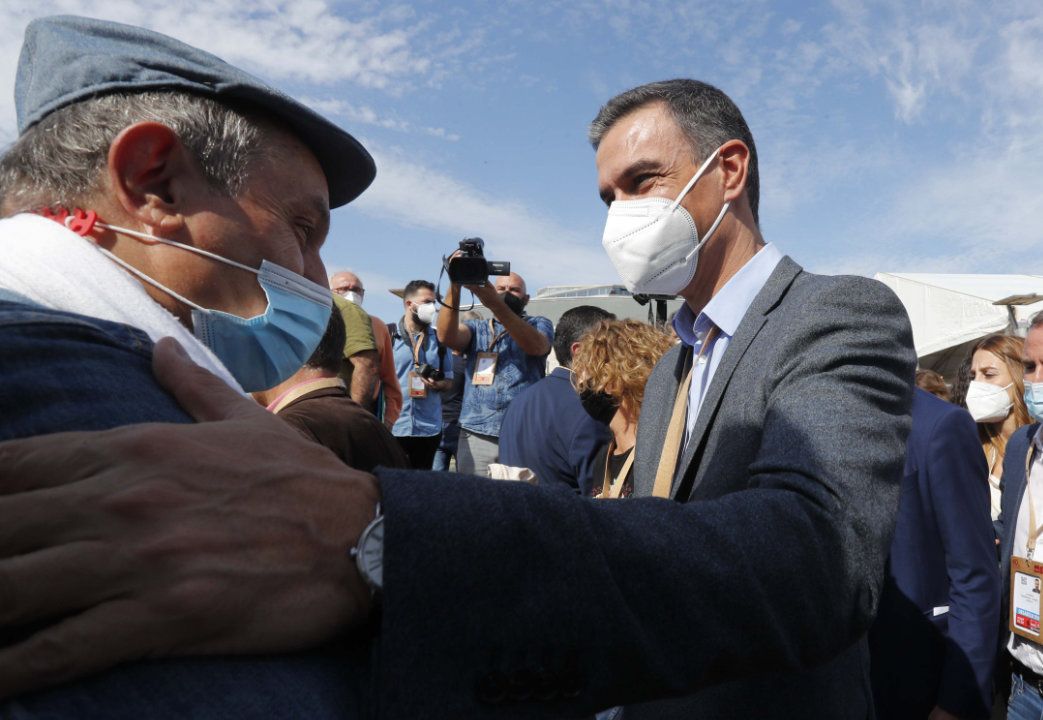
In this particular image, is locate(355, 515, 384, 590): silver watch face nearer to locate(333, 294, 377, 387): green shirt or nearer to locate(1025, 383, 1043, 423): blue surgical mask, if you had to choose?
locate(333, 294, 377, 387): green shirt

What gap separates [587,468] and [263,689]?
323cm

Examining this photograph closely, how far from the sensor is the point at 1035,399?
12.2 ft

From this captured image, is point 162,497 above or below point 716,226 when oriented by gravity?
below

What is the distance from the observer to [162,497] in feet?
1.95

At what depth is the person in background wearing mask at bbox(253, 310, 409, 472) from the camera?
2.41 m

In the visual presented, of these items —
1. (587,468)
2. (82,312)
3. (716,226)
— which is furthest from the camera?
(587,468)

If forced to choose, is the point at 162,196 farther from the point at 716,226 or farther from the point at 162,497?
the point at 716,226

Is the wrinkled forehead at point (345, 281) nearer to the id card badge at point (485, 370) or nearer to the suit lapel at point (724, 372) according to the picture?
the id card badge at point (485, 370)

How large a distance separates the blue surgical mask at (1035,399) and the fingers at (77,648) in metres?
4.34

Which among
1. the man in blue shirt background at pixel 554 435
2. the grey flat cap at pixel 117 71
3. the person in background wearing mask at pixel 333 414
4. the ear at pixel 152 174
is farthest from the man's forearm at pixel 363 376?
the ear at pixel 152 174

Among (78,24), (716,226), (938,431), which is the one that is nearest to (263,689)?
(78,24)

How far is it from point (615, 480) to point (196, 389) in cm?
297

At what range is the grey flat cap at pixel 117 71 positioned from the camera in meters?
1.09

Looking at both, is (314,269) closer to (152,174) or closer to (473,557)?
(152,174)
